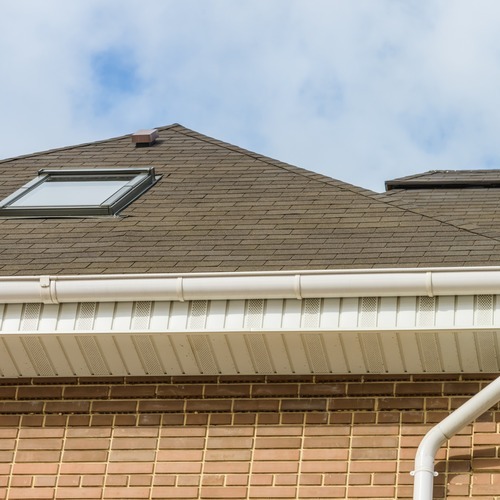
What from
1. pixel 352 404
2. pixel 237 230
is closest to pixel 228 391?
pixel 352 404

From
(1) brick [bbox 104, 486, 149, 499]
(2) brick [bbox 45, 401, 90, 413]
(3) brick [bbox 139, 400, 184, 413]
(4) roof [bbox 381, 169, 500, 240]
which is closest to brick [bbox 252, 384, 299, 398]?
(3) brick [bbox 139, 400, 184, 413]

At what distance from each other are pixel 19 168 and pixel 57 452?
448 cm

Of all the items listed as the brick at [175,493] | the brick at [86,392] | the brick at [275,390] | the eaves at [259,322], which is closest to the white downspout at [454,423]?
the eaves at [259,322]

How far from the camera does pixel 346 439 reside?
755 cm

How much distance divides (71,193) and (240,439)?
11.9 ft

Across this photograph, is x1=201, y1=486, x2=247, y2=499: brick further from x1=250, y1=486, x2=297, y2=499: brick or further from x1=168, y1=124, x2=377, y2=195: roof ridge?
x1=168, y1=124, x2=377, y2=195: roof ridge

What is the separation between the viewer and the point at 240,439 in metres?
7.68

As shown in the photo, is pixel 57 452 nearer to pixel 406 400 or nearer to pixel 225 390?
pixel 225 390

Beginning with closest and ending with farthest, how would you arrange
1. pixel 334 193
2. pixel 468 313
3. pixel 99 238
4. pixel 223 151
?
pixel 468 313
pixel 99 238
pixel 334 193
pixel 223 151

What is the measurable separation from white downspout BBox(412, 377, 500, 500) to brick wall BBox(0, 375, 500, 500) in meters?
0.23

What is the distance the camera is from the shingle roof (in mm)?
8367

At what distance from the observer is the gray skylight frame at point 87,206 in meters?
9.95

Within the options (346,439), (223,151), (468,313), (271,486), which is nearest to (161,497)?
(271,486)

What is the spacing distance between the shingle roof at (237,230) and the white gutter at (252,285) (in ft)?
1.76
